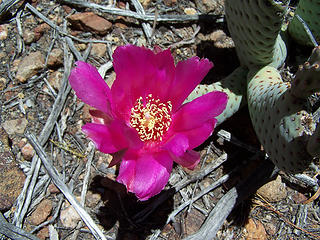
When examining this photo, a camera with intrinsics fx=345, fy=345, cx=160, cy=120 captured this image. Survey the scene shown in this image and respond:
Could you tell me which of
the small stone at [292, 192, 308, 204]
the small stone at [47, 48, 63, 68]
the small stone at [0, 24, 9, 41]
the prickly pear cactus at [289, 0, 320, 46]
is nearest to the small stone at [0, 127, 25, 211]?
the small stone at [47, 48, 63, 68]

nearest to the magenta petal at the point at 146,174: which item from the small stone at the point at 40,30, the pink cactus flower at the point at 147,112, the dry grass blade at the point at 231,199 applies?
the pink cactus flower at the point at 147,112

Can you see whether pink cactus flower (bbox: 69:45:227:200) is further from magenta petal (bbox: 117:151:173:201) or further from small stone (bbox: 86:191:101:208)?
small stone (bbox: 86:191:101:208)

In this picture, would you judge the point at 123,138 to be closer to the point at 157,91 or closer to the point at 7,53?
the point at 157,91

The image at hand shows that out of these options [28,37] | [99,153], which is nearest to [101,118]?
[99,153]

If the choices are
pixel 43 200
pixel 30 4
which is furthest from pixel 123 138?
pixel 30 4

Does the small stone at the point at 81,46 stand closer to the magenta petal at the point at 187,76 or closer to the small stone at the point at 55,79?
the small stone at the point at 55,79

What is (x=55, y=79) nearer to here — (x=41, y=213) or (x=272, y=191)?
(x=41, y=213)
